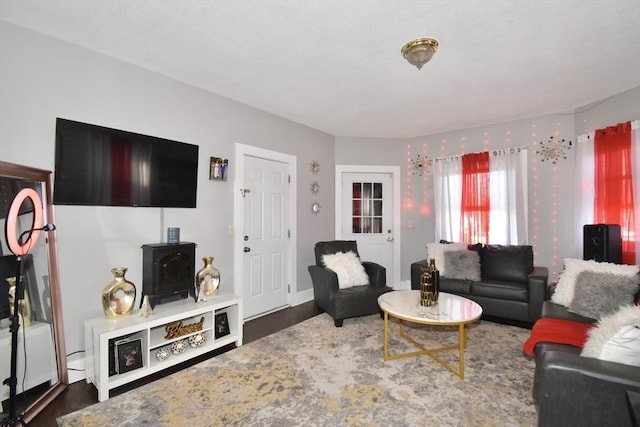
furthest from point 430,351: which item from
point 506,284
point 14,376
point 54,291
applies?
point 54,291

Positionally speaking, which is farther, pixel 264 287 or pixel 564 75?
pixel 264 287

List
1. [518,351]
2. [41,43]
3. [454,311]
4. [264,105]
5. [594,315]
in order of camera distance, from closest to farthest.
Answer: [41,43] < [594,315] < [454,311] < [518,351] < [264,105]

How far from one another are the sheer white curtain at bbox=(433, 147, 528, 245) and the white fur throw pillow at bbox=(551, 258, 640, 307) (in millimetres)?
1345

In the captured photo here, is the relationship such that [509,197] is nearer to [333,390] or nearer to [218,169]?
[333,390]

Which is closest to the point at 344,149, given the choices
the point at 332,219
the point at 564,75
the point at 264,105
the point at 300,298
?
the point at 332,219

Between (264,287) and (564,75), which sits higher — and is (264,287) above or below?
below

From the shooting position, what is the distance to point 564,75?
9.31 feet

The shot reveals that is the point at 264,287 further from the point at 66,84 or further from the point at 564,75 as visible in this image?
the point at 564,75

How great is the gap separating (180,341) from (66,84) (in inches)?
88.7

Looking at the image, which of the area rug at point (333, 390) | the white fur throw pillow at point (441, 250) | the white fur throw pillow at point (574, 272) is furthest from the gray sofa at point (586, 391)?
the white fur throw pillow at point (441, 250)

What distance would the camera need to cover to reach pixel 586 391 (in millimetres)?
1306

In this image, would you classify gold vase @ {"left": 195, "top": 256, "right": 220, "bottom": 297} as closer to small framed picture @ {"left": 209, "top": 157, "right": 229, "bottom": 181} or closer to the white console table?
the white console table

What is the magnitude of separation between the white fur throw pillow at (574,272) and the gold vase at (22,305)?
13.7 feet

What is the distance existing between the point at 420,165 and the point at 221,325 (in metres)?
3.87
